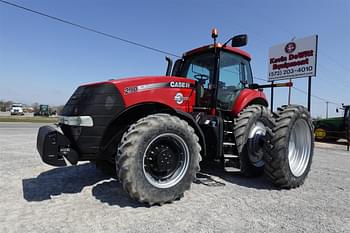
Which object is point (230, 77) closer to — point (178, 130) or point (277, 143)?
point (277, 143)

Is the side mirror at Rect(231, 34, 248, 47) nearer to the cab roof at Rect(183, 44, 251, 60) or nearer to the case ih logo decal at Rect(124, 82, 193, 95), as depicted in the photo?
the cab roof at Rect(183, 44, 251, 60)

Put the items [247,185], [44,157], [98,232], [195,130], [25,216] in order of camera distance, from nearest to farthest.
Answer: [98,232] < [25,216] < [44,157] < [195,130] < [247,185]

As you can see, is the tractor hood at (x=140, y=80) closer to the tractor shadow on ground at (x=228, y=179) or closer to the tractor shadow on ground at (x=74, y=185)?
the tractor shadow on ground at (x=74, y=185)

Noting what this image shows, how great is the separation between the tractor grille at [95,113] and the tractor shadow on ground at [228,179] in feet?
6.55

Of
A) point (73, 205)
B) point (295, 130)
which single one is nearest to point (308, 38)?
point (295, 130)

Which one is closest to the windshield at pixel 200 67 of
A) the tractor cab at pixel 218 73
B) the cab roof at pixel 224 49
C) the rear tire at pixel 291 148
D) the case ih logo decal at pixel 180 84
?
the tractor cab at pixel 218 73

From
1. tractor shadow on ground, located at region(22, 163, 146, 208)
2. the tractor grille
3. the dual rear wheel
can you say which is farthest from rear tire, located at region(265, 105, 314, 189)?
the tractor grille

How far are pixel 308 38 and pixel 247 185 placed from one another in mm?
13583

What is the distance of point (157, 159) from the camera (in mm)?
3400

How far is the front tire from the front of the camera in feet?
10.0

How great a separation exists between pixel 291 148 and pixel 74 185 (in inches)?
155

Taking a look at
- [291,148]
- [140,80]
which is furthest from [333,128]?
[140,80]

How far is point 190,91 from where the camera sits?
4.35 m

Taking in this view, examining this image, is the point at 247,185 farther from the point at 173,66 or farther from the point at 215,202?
the point at 173,66
